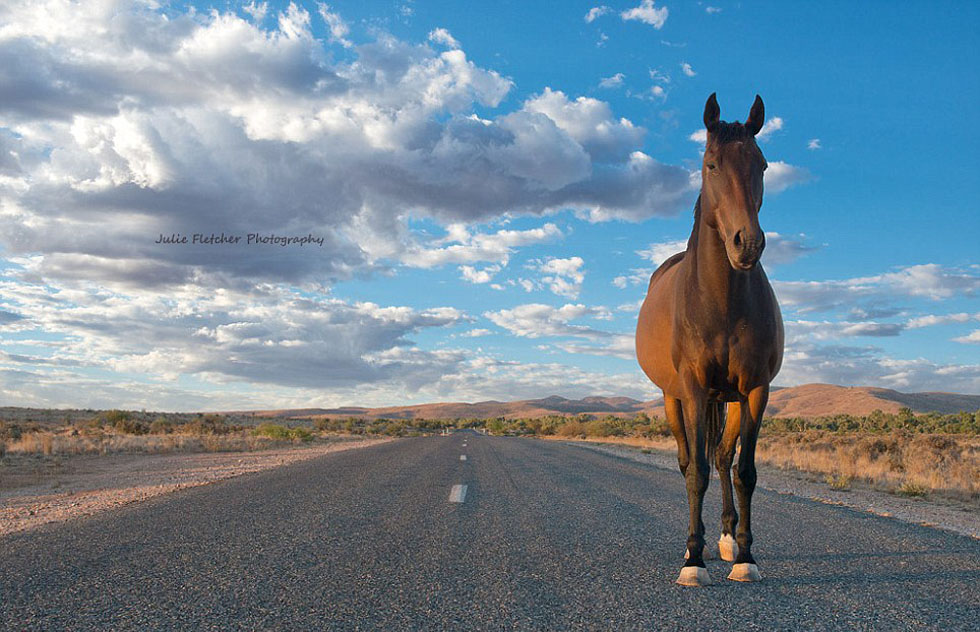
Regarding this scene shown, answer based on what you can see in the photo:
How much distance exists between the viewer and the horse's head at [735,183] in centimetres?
422

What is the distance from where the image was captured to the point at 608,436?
5350cm

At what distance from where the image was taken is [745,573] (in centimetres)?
477

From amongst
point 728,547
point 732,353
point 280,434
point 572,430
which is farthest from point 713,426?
point 572,430

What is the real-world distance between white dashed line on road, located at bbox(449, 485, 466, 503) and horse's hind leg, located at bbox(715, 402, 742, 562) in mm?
4350

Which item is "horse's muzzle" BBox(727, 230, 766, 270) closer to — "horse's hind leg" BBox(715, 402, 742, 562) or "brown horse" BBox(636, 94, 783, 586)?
"brown horse" BBox(636, 94, 783, 586)

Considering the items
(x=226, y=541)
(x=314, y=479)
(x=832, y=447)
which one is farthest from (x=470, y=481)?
(x=832, y=447)

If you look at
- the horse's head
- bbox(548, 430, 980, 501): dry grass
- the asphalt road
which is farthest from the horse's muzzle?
bbox(548, 430, 980, 501): dry grass

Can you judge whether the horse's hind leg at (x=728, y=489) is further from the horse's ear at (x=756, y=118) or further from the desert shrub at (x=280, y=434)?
the desert shrub at (x=280, y=434)

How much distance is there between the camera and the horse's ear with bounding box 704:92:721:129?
4.84 metres

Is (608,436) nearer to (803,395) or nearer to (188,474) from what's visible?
(188,474)

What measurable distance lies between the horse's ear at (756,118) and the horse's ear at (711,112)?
0.22 meters

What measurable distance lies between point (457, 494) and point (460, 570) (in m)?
4.98

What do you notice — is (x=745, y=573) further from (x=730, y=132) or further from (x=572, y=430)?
(x=572, y=430)

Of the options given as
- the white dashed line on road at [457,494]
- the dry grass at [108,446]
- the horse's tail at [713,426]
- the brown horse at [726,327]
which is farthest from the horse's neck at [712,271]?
the dry grass at [108,446]
